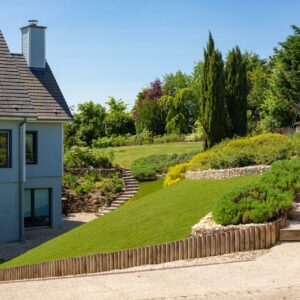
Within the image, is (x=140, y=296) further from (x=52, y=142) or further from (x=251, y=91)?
(x=251, y=91)

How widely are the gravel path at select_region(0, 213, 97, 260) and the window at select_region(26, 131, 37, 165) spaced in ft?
9.99

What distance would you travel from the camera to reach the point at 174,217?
50.2ft

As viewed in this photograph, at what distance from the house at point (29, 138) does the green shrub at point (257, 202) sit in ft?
39.1

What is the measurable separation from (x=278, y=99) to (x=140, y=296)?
39612mm

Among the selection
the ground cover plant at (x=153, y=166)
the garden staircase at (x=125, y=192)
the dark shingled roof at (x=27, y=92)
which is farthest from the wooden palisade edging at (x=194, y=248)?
the ground cover plant at (x=153, y=166)

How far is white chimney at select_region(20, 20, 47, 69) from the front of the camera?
27547mm

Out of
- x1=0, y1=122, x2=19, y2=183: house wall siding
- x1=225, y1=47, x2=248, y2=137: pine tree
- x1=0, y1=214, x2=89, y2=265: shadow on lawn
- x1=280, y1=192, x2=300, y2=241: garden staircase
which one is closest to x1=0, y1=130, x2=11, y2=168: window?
x1=0, y1=122, x2=19, y2=183: house wall siding

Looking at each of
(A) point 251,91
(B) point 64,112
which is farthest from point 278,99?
(B) point 64,112

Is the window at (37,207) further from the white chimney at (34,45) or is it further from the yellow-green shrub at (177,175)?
the white chimney at (34,45)

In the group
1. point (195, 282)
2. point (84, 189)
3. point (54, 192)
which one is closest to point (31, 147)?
point (54, 192)

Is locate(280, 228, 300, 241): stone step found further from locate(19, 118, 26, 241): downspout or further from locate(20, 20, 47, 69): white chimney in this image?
locate(20, 20, 47, 69): white chimney

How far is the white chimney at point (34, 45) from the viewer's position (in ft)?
90.4

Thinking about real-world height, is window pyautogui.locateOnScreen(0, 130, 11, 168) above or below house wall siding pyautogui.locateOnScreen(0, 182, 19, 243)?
above

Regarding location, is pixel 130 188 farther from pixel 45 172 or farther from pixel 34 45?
pixel 34 45
